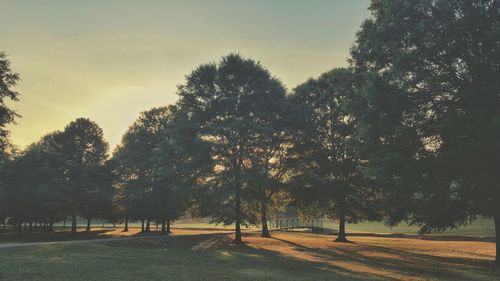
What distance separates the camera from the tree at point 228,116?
3391cm

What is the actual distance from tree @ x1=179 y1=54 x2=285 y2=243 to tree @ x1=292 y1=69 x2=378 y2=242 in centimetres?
517

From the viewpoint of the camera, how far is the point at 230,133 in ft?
114

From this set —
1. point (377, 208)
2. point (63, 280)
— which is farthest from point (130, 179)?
point (63, 280)

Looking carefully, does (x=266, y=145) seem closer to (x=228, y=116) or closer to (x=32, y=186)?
(x=228, y=116)

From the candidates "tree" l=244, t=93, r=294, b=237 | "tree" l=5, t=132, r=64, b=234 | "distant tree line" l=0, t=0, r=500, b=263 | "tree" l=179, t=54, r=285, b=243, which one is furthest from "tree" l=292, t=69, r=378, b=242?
"tree" l=5, t=132, r=64, b=234

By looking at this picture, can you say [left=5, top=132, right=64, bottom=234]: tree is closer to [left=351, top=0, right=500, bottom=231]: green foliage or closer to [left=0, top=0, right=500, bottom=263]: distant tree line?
[left=0, top=0, right=500, bottom=263]: distant tree line

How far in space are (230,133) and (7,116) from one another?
1736 cm

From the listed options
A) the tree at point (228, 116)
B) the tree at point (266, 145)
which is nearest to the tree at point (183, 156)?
the tree at point (228, 116)

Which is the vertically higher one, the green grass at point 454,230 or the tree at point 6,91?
the tree at point 6,91

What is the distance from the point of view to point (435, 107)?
65.2ft

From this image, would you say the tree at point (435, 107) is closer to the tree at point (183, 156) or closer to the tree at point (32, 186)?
the tree at point (183, 156)

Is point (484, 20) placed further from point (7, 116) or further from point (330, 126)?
point (7, 116)

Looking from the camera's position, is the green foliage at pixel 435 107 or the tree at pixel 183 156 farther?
the tree at pixel 183 156

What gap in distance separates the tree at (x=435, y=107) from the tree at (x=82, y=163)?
4264cm
